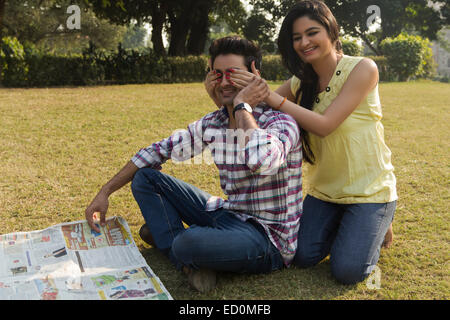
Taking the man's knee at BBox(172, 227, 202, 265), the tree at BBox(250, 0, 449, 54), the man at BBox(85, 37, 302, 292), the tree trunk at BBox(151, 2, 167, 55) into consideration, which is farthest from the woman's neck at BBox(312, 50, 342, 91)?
the tree at BBox(250, 0, 449, 54)

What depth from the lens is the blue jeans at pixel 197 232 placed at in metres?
2.54

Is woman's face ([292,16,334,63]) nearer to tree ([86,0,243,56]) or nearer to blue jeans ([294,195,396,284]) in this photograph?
blue jeans ([294,195,396,284])

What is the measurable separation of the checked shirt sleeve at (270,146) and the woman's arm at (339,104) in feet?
0.42

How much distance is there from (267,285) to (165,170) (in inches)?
117

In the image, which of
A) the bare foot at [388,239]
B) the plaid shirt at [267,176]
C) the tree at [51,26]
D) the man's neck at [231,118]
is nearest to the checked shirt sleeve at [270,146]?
the plaid shirt at [267,176]

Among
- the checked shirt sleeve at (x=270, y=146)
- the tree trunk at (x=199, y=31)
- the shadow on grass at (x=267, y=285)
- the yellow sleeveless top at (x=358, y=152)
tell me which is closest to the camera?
the checked shirt sleeve at (x=270, y=146)

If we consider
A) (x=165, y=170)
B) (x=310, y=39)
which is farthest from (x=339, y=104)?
(x=165, y=170)

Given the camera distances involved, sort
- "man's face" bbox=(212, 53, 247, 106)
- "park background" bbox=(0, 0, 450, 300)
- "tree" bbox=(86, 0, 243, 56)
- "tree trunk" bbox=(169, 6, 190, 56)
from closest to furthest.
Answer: "man's face" bbox=(212, 53, 247, 106)
"park background" bbox=(0, 0, 450, 300)
"tree" bbox=(86, 0, 243, 56)
"tree trunk" bbox=(169, 6, 190, 56)

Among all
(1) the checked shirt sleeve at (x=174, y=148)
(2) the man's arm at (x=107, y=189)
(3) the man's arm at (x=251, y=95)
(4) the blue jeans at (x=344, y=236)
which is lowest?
(4) the blue jeans at (x=344, y=236)

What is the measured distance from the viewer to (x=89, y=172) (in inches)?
206

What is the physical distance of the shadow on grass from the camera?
2625 mm

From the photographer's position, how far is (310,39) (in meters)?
2.94

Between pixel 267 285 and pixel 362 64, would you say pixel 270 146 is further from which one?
pixel 362 64

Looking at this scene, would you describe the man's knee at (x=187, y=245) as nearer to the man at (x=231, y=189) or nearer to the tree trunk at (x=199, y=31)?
the man at (x=231, y=189)
